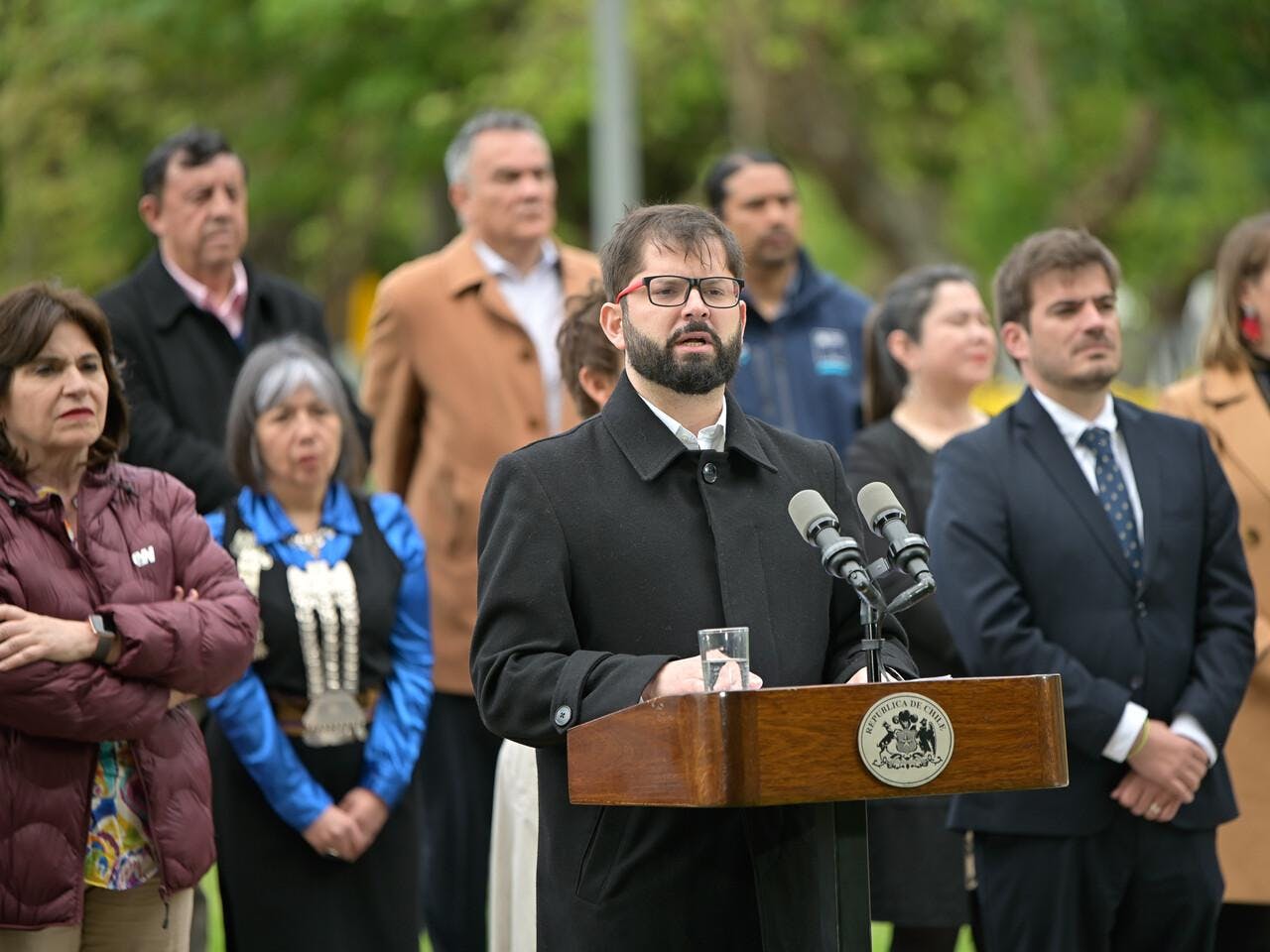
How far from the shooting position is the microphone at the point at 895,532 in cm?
439

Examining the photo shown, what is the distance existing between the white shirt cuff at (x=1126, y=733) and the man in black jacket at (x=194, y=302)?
3009mm

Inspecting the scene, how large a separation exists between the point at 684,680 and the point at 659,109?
67.2ft

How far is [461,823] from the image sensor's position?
7.68 metres

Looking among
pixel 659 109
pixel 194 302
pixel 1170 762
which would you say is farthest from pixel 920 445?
pixel 659 109

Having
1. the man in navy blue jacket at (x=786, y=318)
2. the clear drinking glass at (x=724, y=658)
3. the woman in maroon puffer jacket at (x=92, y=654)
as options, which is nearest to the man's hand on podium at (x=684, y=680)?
the clear drinking glass at (x=724, y=658)

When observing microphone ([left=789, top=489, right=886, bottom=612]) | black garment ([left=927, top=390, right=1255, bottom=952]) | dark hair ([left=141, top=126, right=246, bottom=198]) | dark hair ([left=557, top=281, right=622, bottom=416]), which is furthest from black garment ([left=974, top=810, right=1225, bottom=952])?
dark hair ([left=141, top=126, right=246, bottom=198])

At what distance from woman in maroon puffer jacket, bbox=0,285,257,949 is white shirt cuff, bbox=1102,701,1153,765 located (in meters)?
2.41

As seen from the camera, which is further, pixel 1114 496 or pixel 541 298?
pixel 541 298

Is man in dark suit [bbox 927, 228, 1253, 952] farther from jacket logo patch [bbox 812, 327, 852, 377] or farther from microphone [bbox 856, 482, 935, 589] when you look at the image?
jacket logo patch [bbox 812, 327, 852, 377]

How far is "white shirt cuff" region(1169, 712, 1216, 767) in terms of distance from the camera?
19.6ft

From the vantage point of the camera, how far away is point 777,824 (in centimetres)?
458

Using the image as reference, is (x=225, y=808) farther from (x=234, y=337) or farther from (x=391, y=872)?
(x=234, y=337)

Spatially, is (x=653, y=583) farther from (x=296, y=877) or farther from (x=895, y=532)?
(x=296, y=877)

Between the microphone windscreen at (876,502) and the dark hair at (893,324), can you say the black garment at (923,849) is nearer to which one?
the dark hair at (893,324)
